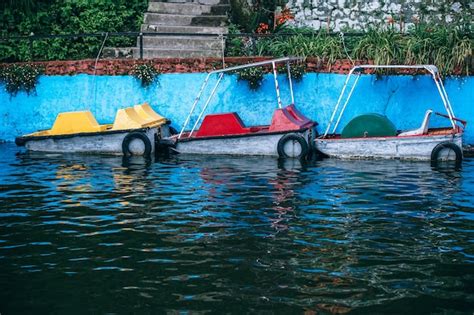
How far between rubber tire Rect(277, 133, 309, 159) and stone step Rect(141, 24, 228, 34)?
444 centimetres

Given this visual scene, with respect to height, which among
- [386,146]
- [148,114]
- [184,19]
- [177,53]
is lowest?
[386,146]

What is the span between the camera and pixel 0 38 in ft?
56.4

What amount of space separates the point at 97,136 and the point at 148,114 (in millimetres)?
1290

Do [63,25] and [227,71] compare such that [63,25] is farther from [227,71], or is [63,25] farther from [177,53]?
[227,71]

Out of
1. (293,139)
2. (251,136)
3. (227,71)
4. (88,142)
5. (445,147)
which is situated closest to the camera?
(445,147)

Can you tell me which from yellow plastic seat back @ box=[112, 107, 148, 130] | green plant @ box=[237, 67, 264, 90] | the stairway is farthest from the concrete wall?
yellow plastic seat back @ box=[112, 107, 148, 130]

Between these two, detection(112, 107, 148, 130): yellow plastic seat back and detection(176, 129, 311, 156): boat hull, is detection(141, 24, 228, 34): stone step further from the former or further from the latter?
Result: detection(176, 129, 311, 156): boat hull

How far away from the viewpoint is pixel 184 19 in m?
18.5

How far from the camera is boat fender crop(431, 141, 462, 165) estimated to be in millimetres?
14094

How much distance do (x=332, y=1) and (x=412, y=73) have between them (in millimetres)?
4220

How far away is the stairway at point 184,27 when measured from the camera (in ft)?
57.6

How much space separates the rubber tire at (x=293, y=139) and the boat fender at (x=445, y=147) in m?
2.38

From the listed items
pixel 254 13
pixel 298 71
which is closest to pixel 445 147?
pixel 298 71

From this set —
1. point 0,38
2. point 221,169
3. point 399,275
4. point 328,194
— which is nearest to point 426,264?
point 399,275
